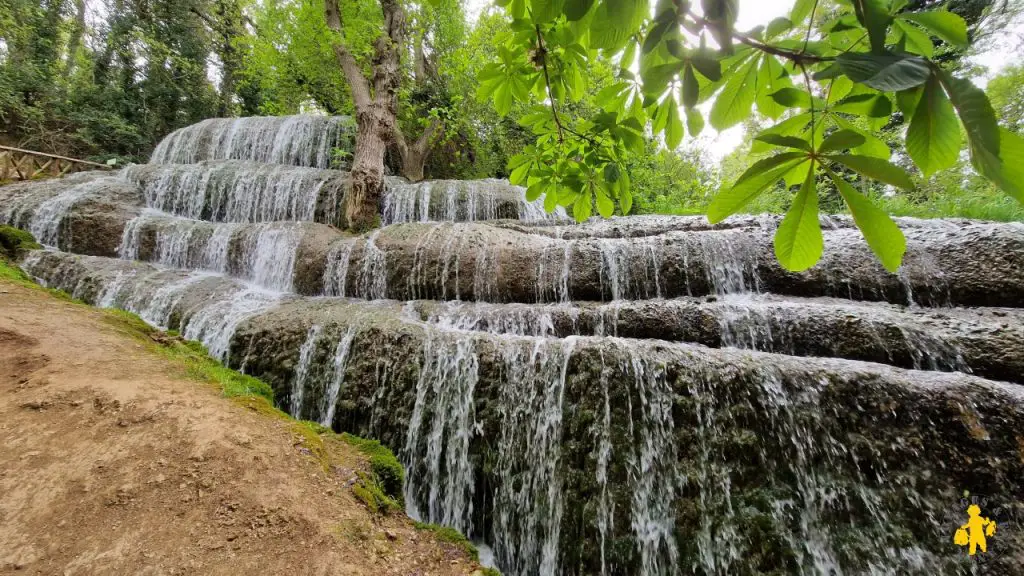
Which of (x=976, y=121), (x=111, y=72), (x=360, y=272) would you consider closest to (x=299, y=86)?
(x=360, y=272)

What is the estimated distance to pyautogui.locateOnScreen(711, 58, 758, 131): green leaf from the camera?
3.55 feet

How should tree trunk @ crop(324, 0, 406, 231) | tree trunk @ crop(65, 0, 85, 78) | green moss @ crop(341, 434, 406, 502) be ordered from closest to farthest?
green moss @ crop(341, 434, 406, 502)
tree trunk @ crop(324, 0, 406, 231)
tree trunk @ crop(65, 0, 85, 78)

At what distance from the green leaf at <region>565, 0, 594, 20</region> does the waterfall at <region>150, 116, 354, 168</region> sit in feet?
38.3

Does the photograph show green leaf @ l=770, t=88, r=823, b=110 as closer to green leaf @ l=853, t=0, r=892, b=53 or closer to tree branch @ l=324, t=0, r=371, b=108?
green leaf @ l=853, t=0, r=892, b=53

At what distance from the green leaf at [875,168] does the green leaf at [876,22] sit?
0.19 m

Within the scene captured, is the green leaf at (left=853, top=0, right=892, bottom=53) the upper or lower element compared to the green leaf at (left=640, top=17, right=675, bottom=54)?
lower

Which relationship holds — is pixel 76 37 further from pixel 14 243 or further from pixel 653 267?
pixel 653 267

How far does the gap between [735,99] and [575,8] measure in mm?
572

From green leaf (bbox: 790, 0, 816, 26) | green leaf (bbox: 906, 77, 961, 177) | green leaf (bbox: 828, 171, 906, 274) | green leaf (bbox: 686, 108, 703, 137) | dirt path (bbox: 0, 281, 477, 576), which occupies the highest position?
green leaf (bbox: 790, 0, 816, 26)

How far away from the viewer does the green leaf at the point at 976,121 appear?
0.56m

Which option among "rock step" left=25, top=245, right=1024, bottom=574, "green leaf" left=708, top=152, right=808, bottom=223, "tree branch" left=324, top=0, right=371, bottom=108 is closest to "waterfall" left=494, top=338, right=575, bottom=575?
"rock step" left=25, top=245, right=1024, bottom=574

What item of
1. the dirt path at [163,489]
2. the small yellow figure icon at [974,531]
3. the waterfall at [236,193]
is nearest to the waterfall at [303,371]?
the dirt path at [163,489]

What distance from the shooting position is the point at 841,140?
75 cm

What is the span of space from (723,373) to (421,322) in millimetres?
3099
